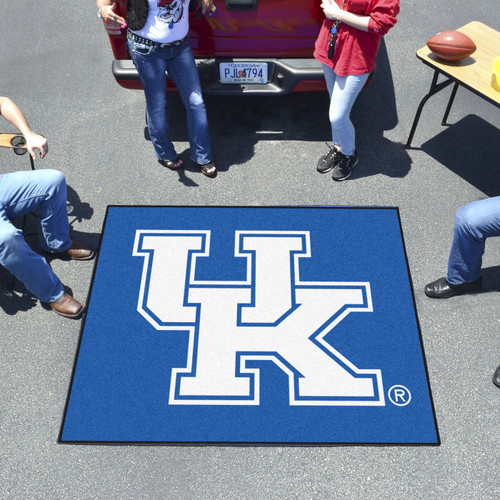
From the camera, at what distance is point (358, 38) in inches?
129

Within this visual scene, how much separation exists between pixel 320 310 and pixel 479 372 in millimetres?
969

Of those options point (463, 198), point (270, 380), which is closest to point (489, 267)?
point (463, 198)

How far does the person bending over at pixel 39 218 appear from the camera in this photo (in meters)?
3.06

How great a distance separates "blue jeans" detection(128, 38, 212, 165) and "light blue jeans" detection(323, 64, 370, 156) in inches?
34.5

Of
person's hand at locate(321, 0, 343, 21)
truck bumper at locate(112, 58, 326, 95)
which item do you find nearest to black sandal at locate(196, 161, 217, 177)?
truck bumper at locate(112, 58, 326, 95)

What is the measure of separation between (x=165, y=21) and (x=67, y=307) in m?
1.81

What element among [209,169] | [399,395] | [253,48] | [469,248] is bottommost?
[399,395]

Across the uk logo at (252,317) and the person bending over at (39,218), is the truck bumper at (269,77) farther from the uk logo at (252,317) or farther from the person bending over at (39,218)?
the uk logo at (252,317)

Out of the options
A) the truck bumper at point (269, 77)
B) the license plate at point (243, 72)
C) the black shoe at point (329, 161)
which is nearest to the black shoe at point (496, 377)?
the black shoe at point (329, 161)

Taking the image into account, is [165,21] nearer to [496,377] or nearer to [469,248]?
[469,248]

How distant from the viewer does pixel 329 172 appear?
4.07 metres

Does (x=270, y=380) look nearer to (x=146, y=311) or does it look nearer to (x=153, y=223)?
(x=146, y=311)

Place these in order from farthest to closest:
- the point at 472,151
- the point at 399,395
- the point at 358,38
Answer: the point at 472,151
the point at 358,38
the point at 399,395

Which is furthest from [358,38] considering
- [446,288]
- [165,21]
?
[446,288]
